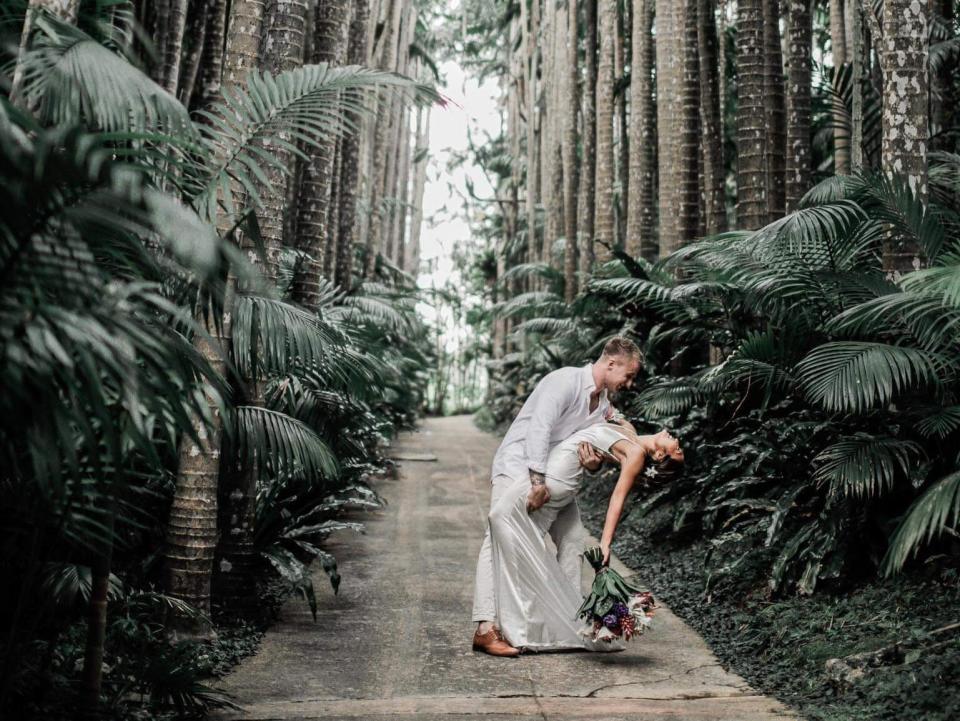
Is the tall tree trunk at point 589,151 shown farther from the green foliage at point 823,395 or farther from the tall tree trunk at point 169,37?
the tall tree trunk at point 169,37

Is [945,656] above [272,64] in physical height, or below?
below

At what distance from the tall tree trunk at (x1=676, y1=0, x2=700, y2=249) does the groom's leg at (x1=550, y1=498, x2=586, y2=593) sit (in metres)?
6.04

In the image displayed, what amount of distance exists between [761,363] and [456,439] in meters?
15.7

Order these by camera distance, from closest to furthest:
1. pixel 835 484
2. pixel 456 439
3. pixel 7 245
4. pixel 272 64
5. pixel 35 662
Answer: pixel 7 245 < pixel 35 662 < pixel 835 484 < pixel 272 64 < pixel 456 439

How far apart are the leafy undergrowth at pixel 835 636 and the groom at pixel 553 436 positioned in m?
1.13

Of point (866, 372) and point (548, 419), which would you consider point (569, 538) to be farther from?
point (866, 372)

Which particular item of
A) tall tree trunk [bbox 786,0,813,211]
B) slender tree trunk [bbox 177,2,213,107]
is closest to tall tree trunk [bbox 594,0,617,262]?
tall tree trunk [bbox 786,0,813,211]

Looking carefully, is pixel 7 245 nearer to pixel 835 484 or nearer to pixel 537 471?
pixel 537 471

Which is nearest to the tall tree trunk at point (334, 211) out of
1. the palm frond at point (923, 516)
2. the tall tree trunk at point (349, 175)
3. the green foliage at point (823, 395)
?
the tall tree trunk at point (349, 175)

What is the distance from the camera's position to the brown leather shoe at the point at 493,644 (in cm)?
575

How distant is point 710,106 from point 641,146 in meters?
1.81

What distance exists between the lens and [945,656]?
4551mm

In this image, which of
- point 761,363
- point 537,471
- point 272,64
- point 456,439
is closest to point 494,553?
point 537,471

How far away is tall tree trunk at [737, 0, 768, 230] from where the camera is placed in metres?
9.32
